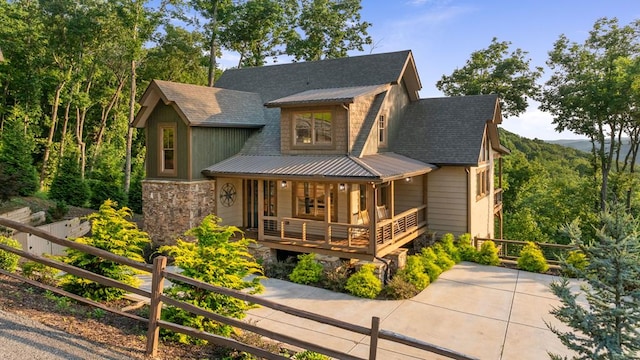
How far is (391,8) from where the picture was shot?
21312mm

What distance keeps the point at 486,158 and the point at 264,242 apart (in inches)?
406

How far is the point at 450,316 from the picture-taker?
31.5 ft

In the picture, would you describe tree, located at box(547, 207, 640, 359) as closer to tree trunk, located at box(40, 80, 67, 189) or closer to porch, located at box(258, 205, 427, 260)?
porch, located at box(258, 205, 427, 260)

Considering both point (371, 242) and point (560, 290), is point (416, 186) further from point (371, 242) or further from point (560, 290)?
point (560, 290)

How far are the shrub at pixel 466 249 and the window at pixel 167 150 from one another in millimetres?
10690

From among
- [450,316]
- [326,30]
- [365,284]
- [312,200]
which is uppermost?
[326,30]

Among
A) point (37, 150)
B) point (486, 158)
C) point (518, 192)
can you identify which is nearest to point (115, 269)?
point (486, 158)

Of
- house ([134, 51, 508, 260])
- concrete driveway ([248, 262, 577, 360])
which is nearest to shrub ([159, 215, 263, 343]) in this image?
concrete driveway ([248, 262, 577, 360])

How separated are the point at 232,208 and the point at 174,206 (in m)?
2.10

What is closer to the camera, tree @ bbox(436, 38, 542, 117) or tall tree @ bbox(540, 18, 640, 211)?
tall tree @ bbox(540, 18, 640, 211)

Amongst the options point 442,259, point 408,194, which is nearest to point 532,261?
point 442,259

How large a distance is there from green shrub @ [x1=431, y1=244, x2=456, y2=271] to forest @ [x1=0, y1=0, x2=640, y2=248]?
549 inches

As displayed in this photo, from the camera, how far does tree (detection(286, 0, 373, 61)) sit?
30.6 meters

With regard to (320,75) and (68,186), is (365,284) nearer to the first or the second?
(320,75)
